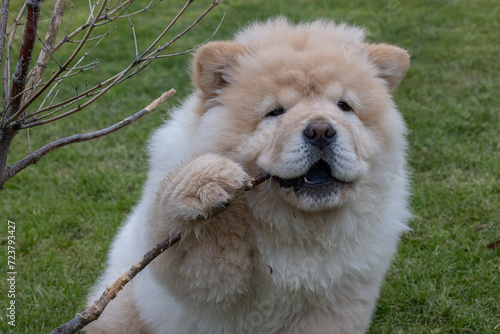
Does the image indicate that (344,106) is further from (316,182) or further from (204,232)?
(204,232)

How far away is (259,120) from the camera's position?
263cm

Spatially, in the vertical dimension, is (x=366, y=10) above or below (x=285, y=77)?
below

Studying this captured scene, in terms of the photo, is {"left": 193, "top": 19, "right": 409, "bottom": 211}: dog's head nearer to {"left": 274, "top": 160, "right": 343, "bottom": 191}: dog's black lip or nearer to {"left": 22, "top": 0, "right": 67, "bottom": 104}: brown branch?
{"left": 274, "top": 160, "right": 343, "bottom": 191}: dog's black lip

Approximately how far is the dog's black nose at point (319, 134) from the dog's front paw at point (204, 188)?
302 mm

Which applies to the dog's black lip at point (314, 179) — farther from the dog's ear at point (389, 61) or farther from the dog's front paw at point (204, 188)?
the dog's ear at point (389, 61)

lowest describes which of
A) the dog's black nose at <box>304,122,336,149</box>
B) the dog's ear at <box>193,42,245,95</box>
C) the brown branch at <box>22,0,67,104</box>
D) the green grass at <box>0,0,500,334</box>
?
the green grass at <box>0,0,500,334</box>

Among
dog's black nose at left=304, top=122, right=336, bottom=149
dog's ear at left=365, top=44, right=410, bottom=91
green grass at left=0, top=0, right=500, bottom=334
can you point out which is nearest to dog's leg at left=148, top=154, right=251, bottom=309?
dog's black nose at left=304, top=122, right=336, bottom=149

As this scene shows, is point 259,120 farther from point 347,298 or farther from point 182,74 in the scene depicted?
point 182,74

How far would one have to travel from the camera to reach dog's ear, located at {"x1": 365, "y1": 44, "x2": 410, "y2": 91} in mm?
2961

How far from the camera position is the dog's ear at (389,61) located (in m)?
2.96

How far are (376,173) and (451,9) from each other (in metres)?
8.55

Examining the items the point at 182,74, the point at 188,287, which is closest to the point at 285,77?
the point at 188,287

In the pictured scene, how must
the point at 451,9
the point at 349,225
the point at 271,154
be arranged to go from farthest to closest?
the point at 451,9, the point at 349,225, the point at 271,154

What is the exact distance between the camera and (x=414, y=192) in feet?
16.5
